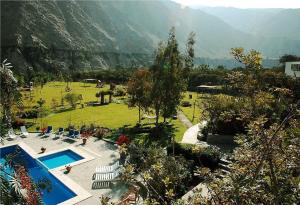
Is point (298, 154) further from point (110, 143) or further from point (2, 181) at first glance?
point (110, 143)

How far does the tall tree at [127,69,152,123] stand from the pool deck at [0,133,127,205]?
6.22m

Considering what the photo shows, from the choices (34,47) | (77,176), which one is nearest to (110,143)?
(77,176)

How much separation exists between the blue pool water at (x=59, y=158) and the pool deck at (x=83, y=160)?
1.19 ft

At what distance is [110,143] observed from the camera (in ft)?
85.6

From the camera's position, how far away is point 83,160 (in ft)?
70.6

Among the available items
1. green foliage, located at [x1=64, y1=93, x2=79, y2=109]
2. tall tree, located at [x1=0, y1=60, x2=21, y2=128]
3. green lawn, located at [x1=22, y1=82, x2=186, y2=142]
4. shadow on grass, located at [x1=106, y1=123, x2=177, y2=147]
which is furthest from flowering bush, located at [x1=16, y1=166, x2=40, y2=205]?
green foliage, located at [x1=64, y1=93, x2=79, y2=109]

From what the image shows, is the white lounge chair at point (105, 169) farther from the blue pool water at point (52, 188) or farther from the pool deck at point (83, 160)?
the blue pool water at point (52, 188)

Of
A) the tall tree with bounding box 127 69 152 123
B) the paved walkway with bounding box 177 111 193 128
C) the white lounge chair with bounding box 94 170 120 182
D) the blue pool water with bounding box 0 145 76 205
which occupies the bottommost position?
the blue pool water with bounding box 0 145 76 205

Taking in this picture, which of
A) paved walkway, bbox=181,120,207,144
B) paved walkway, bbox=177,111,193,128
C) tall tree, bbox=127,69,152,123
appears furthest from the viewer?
paved walkway, bbox=177,111,193,128

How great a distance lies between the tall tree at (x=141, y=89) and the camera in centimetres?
3020

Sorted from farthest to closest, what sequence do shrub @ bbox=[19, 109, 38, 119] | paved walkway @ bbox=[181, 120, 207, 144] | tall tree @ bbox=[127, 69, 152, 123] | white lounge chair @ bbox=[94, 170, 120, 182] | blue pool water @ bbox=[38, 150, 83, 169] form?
shrub @ bbox=[19, 109, 38, 119] < tall tree @ bbox=[127, 69, 152, 123] < paved walkway @ bbox=[181, 120, 207, 144] < blue pool water @ bbox=[38, 150, 83, 169] < white lounge chair @ bbox=[94, 170, 120, 182]

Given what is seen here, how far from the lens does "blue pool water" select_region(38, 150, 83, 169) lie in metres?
22.3

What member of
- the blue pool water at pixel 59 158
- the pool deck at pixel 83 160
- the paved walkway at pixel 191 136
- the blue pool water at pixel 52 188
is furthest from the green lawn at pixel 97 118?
the blue pool water at pixel 52 188

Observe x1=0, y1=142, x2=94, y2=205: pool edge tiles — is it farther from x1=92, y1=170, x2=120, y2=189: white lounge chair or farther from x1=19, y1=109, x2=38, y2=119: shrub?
x1=19, y1=109, x2=38, y2=119: shrub
